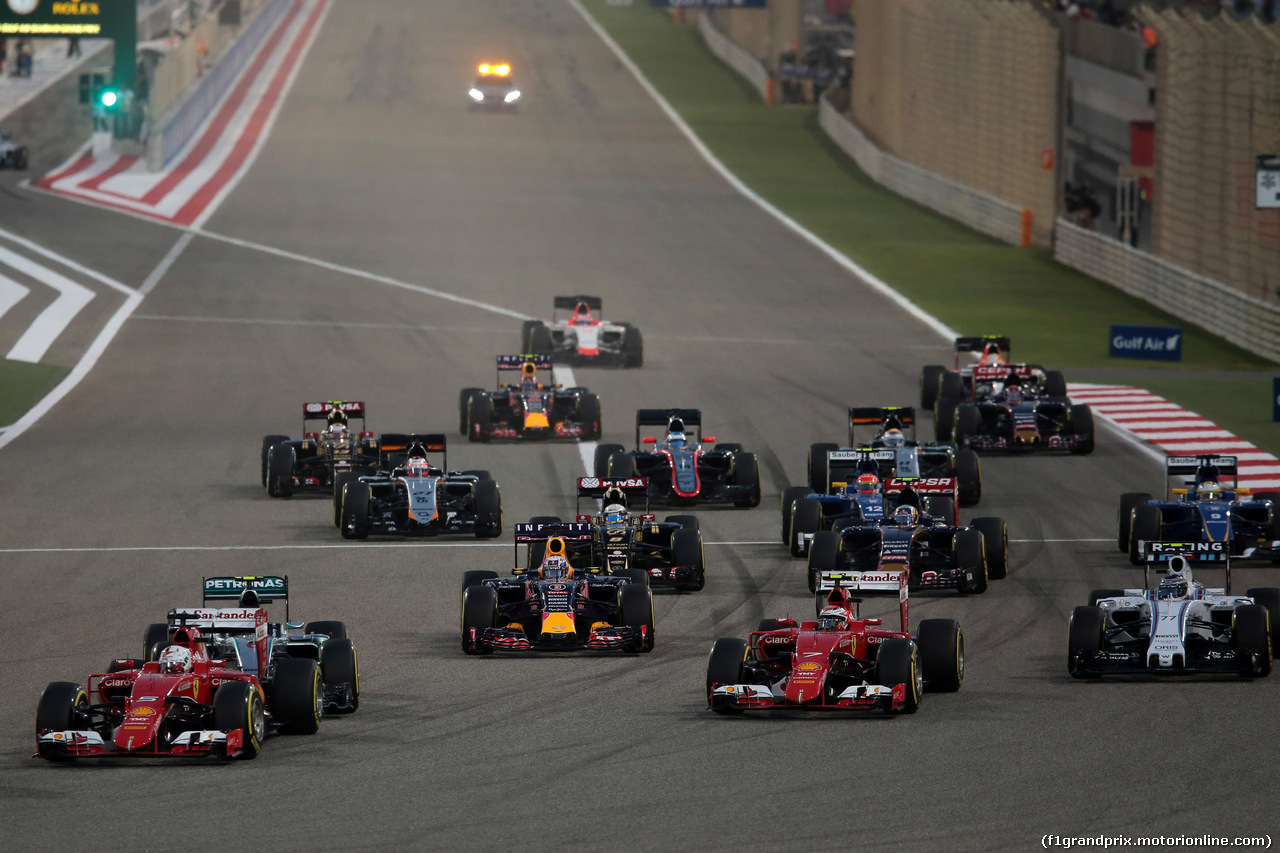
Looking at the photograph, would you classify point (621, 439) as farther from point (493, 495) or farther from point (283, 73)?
point (283, 73)

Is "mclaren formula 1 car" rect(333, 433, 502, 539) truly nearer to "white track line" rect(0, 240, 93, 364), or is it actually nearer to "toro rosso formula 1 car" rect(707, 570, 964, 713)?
"toro rosso formula 1 car" rect(707, 570, 964, 713)

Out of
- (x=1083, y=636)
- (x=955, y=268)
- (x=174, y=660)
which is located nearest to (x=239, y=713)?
(x=174, y=660)

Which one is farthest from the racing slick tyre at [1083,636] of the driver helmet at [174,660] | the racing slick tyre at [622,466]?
the racing slick tyre at [622,466]

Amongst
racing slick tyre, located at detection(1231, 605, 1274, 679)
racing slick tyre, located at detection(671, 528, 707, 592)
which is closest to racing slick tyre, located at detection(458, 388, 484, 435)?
racing slick tyre, located at detection(671, 528, 707, 592)

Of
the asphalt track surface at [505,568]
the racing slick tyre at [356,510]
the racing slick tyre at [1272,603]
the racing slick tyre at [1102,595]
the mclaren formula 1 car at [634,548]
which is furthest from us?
the racing slick tyre at [356,510]

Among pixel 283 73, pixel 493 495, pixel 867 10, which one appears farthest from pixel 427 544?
pixel 283 73

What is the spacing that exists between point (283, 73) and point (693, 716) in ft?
278

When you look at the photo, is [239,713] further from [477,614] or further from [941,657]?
[941,657]

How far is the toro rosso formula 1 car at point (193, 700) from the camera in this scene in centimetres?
1680

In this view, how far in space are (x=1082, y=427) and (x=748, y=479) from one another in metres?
6.78

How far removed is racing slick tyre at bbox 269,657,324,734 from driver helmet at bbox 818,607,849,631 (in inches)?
178

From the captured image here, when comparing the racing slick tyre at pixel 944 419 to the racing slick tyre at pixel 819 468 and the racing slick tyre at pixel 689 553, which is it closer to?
the racing slick tyre at pixel 819 468

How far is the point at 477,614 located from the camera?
69.6ft

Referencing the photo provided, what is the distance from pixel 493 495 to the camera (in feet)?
90.4
